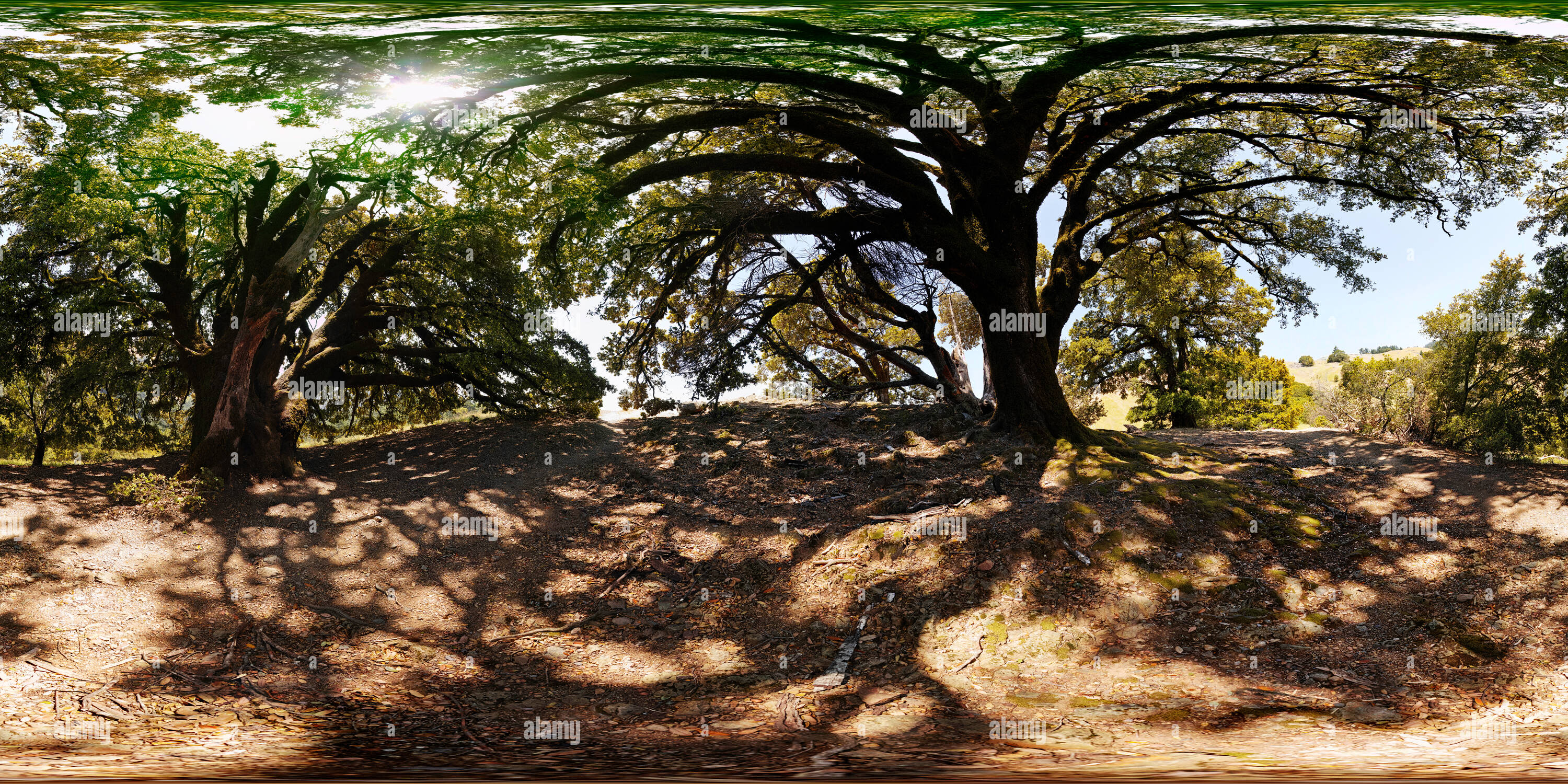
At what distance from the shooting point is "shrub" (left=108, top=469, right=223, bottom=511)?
8.34 metres

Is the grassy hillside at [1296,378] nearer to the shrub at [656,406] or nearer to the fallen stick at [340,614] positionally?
the shrub at [656,406]

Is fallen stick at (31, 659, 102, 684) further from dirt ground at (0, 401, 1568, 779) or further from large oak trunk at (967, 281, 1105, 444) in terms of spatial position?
large oak trunk at (967, 281, 1105, 444)

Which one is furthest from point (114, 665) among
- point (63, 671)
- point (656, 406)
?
point (656, 406)

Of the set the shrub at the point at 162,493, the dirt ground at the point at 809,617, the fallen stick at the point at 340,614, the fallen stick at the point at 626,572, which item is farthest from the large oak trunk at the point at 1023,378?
the shrub at the point at 162,493

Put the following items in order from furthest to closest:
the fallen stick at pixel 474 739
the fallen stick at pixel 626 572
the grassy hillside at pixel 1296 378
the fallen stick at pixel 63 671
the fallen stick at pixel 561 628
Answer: the grassy hillside at pixel 1296 378 < the fallen stick at pixel 626 572 < the fallen stick at pixel 561 628 < the fallen stick at pixel 63 671 < the fallen stick at pixel 474 739

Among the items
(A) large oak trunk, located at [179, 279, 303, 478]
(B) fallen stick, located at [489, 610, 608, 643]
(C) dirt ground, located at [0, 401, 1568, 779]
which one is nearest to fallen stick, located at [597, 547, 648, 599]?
(C) dirt ground, located at [0, 401, 1568, 779]

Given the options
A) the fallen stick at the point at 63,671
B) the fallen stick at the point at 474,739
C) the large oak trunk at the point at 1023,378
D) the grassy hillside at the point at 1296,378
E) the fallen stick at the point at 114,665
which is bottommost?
the grassy hillside at the point at 1296,378

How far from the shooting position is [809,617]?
6547mm

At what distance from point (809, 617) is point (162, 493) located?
709cm

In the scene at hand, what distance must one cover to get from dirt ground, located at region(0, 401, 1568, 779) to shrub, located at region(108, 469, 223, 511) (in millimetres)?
157

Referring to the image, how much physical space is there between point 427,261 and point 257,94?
171 inches

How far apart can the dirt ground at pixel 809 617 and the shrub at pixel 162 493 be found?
157mm

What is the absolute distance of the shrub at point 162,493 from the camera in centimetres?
834

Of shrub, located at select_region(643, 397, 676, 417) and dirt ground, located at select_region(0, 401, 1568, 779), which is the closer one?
dirt ground, located at select_region(0, 401, 1568, 779)
